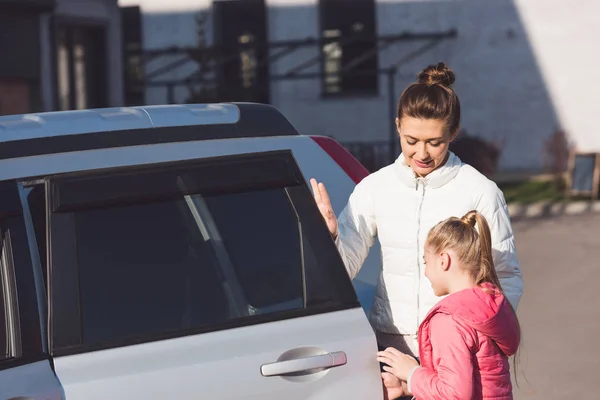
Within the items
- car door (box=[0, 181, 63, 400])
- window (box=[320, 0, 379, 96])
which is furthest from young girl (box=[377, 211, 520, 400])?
window (box=[320, 0, 379, 96])

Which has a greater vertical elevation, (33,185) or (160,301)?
(33,185)

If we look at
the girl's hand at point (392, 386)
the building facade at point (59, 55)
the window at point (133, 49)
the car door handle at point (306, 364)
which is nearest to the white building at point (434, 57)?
the window at point (133, 49)

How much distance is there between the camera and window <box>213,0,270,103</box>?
23.9 m

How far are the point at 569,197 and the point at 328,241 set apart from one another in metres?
15.7

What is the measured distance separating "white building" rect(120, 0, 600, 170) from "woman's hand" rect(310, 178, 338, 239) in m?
19.5

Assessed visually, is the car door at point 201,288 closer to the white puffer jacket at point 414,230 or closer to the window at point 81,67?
the white puffer jacket at point 414,230

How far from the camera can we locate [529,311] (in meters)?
9.87

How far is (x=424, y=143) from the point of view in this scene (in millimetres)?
3680

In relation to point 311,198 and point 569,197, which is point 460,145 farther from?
point 311,198

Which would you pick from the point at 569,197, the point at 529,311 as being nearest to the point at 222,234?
the point at 529,311

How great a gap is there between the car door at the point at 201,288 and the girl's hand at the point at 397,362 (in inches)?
4.2

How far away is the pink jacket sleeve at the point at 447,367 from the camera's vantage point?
328 cm

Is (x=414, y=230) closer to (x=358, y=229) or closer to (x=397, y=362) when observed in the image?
(x=358, y=229)

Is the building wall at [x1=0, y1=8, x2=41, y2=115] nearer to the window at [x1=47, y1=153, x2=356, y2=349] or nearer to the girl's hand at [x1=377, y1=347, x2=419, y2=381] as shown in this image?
the window at [x1=47, y1=153, x2=356, y2=349]
